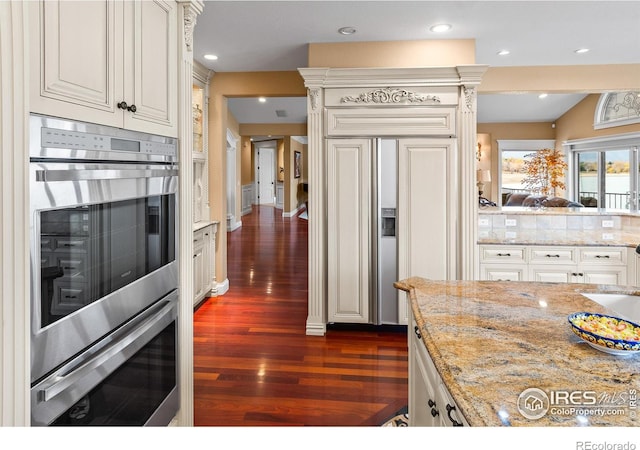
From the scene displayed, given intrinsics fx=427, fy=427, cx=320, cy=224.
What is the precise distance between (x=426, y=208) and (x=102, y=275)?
2.83m

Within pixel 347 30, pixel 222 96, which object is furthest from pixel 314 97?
pixel 222 96

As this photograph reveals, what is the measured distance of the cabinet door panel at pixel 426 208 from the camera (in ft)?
12.1

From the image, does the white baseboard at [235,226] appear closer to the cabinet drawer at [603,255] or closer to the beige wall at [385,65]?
the beige wall at [385,65]

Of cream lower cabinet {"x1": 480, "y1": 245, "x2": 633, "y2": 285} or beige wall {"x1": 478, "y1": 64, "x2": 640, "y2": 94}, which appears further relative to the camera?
beige wall {"x1": 478, "y1": 64, "x2": 640, "y2": 94}

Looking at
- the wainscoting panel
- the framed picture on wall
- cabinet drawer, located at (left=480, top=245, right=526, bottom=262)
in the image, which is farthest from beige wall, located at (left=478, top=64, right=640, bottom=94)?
the wainscoting panel

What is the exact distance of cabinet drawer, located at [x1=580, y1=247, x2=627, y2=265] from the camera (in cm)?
375

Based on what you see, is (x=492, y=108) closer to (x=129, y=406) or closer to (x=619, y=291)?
(x=619, y=291)

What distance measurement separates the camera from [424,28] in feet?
11.5

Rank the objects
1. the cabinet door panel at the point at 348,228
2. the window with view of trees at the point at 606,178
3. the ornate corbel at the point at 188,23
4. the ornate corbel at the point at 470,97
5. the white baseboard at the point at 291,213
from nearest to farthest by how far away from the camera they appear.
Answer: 1. the ornate corbel at the point at 188,23
2. the ornate corbel at the point at 470,97
3. the cabinet door panel at the point at 348,228
4. the window with view of trees at the point at 606,178
5. the white baseboard at the point at 291,213

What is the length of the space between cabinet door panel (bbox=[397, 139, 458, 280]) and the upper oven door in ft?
7.58

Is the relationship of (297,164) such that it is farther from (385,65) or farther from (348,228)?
(348,228)

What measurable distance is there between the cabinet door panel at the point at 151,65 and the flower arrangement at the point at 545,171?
9.18m

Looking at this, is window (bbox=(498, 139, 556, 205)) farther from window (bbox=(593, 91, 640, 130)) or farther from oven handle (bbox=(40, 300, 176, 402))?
oven handle (bbox=(40, 300, 176, 402))

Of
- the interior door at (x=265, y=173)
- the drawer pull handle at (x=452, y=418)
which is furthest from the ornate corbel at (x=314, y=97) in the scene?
the interior door at (x=265, y=173)
